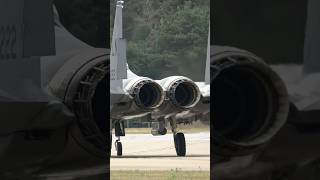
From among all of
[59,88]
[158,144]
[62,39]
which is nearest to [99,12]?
[62,39]

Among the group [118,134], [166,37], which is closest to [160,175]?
[118,134]

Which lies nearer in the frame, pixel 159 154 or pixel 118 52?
pixel 118 52

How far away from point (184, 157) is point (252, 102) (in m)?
10.2

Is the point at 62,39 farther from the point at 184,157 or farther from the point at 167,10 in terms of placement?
the point at 167,10

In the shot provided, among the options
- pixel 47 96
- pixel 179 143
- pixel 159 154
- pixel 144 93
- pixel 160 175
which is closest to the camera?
pixel 47 96

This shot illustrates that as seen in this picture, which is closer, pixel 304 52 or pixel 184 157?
pixel 304 52

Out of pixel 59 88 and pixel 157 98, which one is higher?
pixel 59 88

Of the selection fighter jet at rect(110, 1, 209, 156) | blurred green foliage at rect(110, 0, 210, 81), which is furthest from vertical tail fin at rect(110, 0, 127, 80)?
blurred green foliage at rect(110, 0, 210, 81)

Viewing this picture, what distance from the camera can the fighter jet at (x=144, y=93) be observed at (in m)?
11.1

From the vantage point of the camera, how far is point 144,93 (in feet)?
37.0

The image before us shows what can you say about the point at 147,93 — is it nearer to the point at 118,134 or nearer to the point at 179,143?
the point at 179,143

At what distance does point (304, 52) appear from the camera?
1835 millimetres

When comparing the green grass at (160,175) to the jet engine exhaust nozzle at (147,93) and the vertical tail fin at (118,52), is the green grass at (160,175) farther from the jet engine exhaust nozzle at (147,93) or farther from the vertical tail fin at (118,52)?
the vertical tail fin at (118,52)

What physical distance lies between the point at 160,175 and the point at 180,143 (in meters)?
4.07
